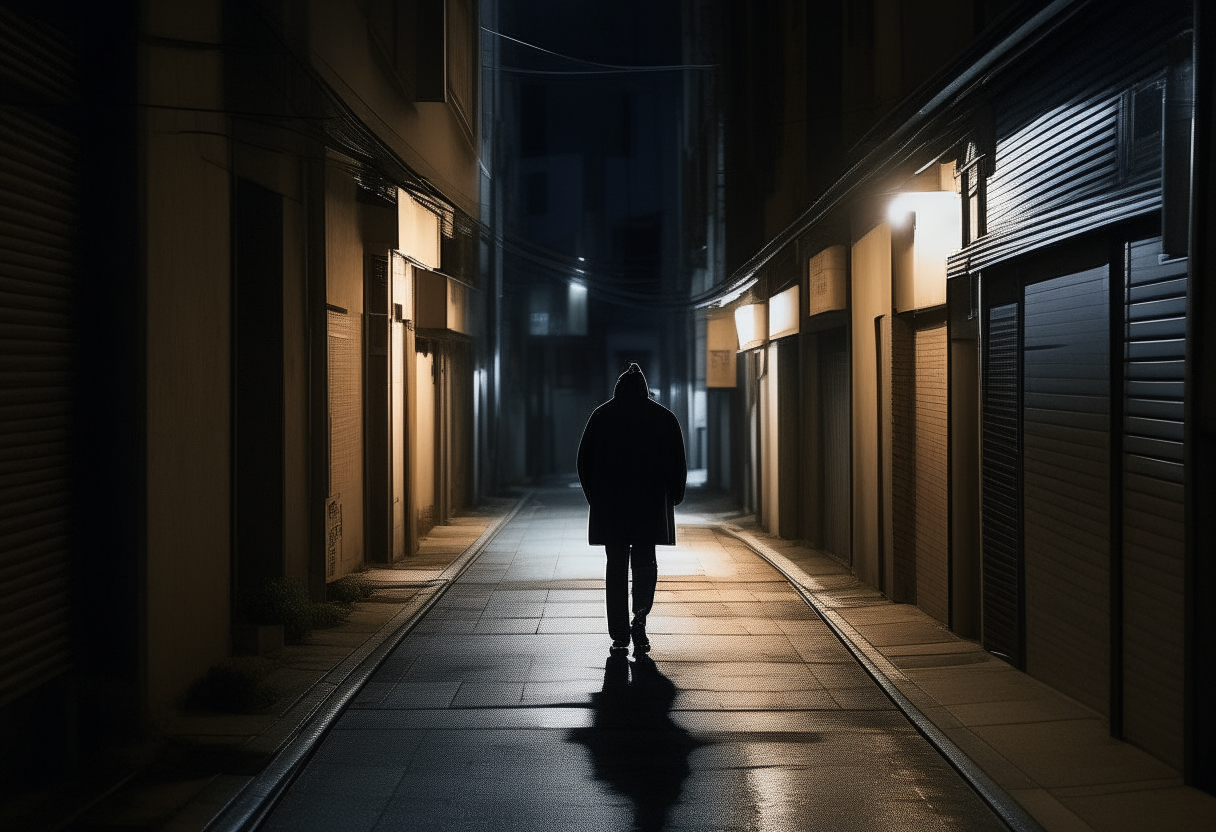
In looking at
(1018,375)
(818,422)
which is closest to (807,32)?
(818,422)

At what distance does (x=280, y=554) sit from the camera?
39.0 feet

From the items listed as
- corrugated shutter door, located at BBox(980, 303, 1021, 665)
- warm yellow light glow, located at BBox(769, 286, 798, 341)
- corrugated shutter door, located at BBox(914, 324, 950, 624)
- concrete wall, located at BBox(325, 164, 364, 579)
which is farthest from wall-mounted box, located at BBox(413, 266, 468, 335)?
corrugated shutter door, located at BBox(980, 303, 1021, 665)

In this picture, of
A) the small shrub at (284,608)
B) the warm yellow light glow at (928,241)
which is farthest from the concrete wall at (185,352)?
the warm yellow light glow at (928,241)

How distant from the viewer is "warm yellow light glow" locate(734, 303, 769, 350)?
22.3 m

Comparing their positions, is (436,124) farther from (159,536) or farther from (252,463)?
(159,536)

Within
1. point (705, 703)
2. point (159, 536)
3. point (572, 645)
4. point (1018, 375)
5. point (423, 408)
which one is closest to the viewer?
point (159, 536)

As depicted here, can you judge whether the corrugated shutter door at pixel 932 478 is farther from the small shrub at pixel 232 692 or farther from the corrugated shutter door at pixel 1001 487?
the small shrub at pixel 232 692

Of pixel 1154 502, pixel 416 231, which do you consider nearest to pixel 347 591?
pixel 416 231

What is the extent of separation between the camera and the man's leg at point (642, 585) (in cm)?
1081

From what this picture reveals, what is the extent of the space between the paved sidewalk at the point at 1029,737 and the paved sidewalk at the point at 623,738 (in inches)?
11.0

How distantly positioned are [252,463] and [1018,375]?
6.39 meters

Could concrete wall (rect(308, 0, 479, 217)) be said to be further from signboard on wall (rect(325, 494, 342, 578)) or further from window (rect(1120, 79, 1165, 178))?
window (rect(1120, 79, 1165, 178))

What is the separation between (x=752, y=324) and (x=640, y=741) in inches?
627

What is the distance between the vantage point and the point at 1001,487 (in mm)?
10359
